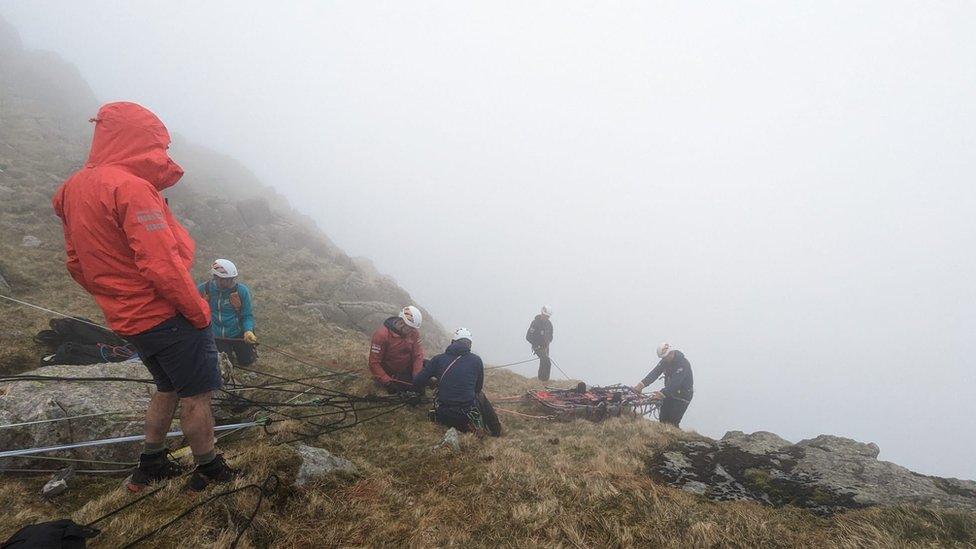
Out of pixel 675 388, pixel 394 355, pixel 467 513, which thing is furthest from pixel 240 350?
pixel 675 388

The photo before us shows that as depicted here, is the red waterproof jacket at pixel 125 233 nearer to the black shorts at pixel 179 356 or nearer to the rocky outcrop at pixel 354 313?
the black shorts at pixel 179 356

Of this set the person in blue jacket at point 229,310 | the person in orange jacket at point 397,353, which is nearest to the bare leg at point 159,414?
the person in orange jacket at point 397,353

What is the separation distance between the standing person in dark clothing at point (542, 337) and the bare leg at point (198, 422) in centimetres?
1558

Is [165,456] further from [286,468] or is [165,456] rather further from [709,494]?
[709,494]

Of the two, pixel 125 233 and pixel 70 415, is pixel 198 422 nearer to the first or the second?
pixel 125 233

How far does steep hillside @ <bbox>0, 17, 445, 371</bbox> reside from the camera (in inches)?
505

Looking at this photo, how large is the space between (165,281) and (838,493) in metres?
9.41

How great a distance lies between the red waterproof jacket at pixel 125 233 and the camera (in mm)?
3766

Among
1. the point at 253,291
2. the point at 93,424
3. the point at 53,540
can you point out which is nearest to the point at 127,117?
the point at 53,540

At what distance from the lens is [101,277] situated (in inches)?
152

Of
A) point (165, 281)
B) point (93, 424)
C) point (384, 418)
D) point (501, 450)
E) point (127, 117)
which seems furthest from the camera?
point (384, 418)

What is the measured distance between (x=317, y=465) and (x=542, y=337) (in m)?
14.9

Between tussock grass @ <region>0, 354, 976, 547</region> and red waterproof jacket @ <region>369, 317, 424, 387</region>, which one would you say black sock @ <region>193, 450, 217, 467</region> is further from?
red waterproof jacket @ <region>369, 317, 424, 387</region>

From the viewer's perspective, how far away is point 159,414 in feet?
14.2
